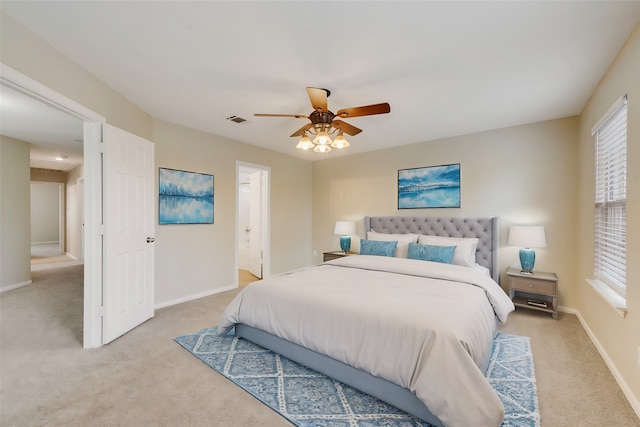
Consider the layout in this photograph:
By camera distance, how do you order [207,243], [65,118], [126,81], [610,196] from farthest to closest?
1. [207,243]
2. [65,118]
3. [126,81]
4. [610,196]

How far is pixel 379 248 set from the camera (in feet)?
14.0

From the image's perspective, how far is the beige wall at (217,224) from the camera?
3.94 meters

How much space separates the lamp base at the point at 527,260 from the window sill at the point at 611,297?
2.29 feet

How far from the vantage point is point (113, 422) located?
176cm

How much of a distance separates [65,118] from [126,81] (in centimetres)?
205

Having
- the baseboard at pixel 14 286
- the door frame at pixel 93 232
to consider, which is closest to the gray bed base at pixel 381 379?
the door frame at pixel 93 232

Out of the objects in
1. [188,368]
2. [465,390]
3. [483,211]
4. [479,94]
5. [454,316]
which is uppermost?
[479,94]


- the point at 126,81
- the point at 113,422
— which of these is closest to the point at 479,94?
the point at 126,81

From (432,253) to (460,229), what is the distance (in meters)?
0.86

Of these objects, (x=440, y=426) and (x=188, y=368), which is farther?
(x=188, y=368)

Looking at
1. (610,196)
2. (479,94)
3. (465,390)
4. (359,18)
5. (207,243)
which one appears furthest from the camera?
(207,243)

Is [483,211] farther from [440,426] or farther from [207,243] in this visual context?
[207,243]

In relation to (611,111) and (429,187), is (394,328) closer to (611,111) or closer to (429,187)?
(611,111)

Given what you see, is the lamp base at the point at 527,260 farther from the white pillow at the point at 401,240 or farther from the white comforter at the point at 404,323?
the white pillow at the point at 401,240
